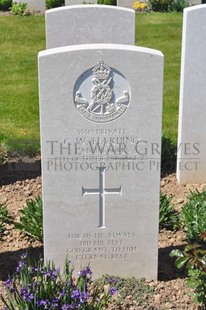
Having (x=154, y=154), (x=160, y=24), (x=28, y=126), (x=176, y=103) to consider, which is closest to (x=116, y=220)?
(x=154, y=154)

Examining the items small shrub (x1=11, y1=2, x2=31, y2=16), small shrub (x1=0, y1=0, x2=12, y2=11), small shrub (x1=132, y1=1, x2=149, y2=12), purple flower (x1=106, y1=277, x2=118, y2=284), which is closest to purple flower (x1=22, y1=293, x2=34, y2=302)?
purple flower (x1=106, y1=277, x2=118, y2=284)

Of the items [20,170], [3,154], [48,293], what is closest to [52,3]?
[3,154]

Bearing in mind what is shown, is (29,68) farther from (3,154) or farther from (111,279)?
(111,279)

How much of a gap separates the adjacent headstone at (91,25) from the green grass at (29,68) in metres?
1.62

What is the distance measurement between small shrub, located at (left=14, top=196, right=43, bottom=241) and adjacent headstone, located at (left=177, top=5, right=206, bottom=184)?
1.89 metres

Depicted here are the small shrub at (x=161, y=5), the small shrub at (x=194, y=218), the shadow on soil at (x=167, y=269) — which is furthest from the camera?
the small shrub at (x=161, y=5)

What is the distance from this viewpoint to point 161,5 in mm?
16656

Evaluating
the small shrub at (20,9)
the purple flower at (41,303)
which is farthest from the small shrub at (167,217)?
the small shrub at (20,9)

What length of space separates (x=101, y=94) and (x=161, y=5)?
40.7 feet

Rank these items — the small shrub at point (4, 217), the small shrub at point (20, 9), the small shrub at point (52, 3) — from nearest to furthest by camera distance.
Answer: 1. the small shrub at point (4, 217)
2. the small shrub at point (20, 9)
3. the small shrub at point (52, 3)

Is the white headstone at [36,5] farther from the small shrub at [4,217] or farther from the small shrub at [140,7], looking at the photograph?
the small shrub at [4,217]

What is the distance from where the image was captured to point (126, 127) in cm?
489

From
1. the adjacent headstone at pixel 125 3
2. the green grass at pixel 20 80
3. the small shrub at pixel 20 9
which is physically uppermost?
the adjacent headstone at pixel 125 3

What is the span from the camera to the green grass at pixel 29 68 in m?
8.77
